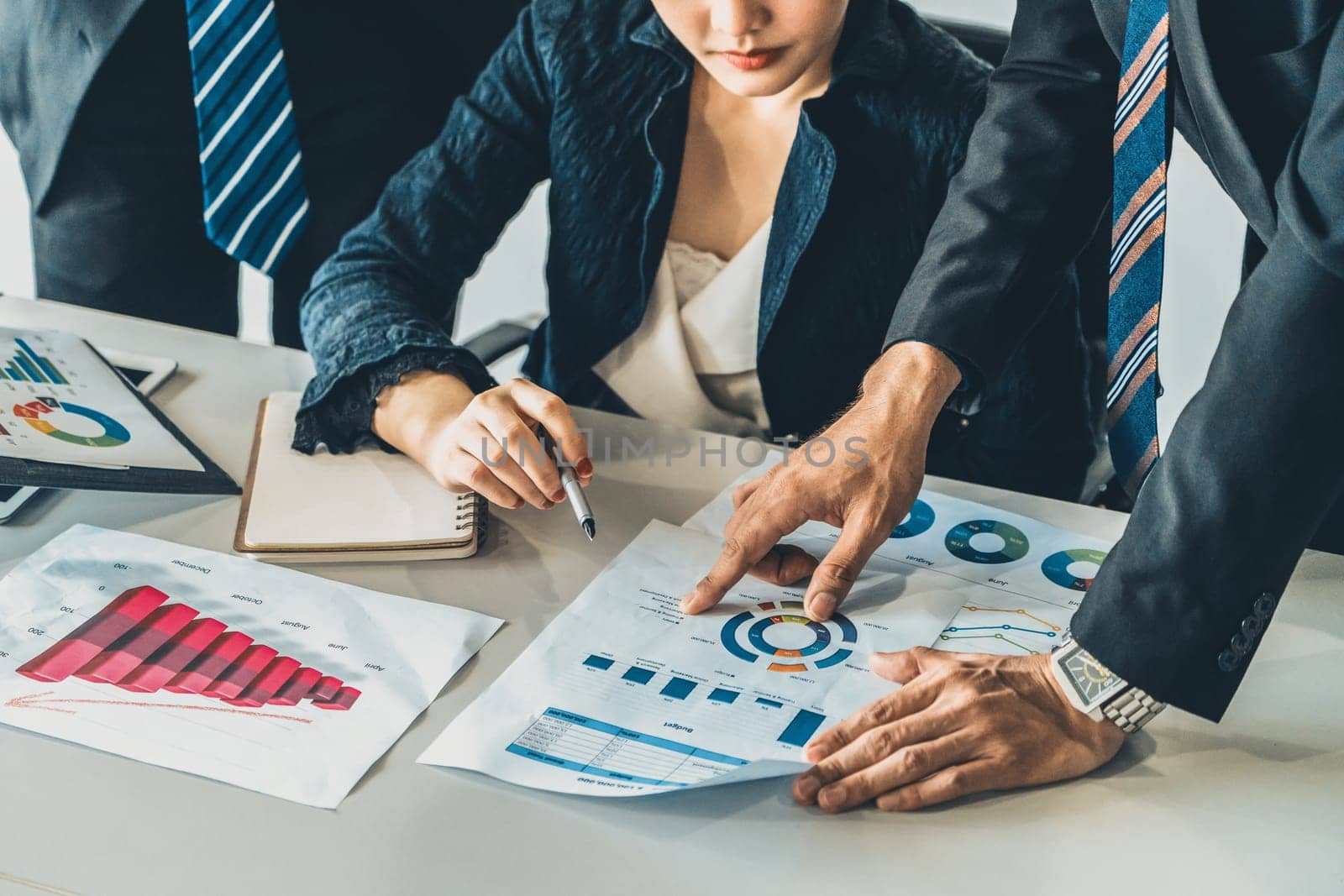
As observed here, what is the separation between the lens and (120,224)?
1.87 metres

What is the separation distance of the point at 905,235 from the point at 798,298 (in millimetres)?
140

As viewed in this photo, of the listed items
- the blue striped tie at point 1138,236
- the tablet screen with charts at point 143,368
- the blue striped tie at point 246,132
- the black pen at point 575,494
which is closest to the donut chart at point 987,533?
the blue striped tie at point 1138,236

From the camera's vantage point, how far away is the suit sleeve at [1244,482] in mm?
868

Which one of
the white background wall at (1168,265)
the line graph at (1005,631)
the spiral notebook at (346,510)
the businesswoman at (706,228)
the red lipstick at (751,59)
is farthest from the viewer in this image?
the white background wall at (1168,265)

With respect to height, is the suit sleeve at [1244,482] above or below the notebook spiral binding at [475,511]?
above

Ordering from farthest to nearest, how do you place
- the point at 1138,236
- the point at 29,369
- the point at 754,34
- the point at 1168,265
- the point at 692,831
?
the point at 1168,265
the point at 29,369
the point at 754,34
the point at 1138,236
the point at 692,831

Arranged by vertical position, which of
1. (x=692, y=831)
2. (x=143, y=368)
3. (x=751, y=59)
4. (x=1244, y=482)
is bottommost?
(x=143, y=368)

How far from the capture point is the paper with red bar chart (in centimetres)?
91

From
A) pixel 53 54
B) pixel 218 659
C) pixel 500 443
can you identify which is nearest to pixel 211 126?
pixel 53 54

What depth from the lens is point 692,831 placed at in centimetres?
85

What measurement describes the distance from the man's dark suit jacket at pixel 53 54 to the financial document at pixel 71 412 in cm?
46

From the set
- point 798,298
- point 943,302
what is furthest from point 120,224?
point 943,302

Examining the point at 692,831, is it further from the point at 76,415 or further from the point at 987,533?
the point at 76,415

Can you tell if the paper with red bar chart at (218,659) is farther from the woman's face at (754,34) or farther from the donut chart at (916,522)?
the woman's face at (754,34)
